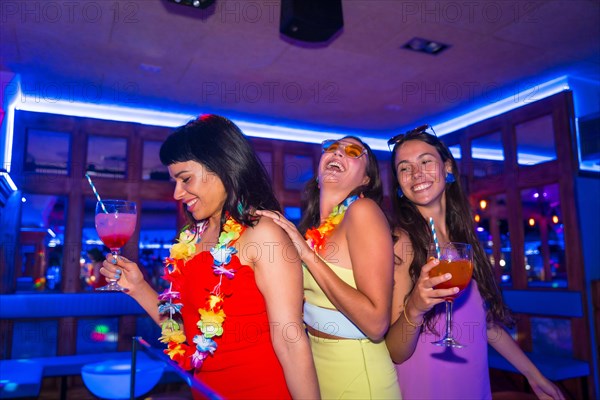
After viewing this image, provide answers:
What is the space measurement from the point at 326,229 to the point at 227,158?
0.57 m

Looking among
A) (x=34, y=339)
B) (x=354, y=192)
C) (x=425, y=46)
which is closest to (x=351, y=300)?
(x=354, y=192)

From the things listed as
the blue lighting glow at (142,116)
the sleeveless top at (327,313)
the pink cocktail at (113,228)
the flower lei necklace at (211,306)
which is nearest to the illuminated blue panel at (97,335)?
the blue lighting glow at (142,116)

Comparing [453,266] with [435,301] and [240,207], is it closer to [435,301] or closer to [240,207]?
[435,301]

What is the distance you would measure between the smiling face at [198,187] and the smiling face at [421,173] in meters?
0.83

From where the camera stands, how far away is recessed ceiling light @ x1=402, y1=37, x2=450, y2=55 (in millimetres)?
4070

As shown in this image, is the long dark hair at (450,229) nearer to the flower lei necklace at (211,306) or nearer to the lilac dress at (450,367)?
the lilac dress at (450,367)

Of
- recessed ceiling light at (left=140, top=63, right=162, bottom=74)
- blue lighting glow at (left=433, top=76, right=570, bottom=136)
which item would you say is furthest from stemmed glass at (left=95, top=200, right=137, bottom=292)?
blue lighting glow at (left=433, top=76, right=570, bottom=136)

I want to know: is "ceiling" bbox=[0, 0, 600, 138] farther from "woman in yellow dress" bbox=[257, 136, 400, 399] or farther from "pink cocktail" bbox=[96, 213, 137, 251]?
"woman in yellow dress" bbox=[257, 136, 400, 399]

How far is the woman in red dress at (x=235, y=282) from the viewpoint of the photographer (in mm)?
1242

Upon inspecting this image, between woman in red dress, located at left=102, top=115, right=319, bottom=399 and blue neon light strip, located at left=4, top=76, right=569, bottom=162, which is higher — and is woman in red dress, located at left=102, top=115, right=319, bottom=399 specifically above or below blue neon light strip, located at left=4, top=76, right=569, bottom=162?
below

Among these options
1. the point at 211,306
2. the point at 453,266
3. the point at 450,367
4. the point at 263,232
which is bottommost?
the point at 450,367

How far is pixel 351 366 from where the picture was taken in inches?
60.9

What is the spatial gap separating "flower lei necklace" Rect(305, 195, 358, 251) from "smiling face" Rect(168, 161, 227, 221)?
461 millimetres

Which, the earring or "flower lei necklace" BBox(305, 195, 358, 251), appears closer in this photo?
the earring
